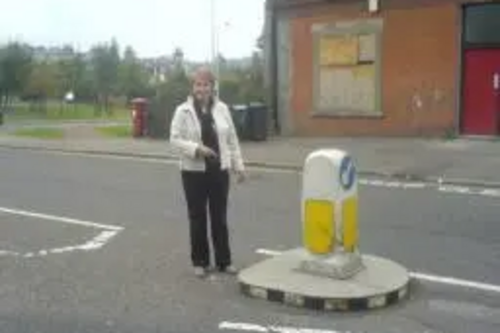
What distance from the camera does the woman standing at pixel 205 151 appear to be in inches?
323

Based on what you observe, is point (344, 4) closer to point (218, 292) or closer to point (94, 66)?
point (218, 292)

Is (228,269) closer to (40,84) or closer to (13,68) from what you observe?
(13,68)

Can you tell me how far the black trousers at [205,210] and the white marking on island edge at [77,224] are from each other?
179 centimetres

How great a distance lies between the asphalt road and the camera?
6984 mm

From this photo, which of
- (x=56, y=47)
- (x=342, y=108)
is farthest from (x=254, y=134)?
(x=56, y=47)

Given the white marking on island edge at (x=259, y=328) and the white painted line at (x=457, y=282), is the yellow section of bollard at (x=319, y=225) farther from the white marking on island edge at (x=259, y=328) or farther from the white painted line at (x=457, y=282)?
the white marking on island edge at (x=259, y=328)

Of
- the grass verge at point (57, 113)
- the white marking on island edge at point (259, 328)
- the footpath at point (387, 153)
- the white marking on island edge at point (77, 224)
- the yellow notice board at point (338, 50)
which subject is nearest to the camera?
the white marking on island edge at point (259, 328)

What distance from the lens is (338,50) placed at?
24078 mm

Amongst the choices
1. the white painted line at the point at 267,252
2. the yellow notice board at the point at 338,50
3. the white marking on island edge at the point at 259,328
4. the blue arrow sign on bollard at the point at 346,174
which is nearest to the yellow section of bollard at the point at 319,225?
the blue arrow sign on bollard at the point at 346,174

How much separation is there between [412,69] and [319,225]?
15.5 metres

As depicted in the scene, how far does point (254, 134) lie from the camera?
2430 centimetres

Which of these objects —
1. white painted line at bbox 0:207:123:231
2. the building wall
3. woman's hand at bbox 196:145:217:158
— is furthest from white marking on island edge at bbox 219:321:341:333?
the building wall

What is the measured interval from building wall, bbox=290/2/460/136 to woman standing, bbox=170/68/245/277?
47.7ft

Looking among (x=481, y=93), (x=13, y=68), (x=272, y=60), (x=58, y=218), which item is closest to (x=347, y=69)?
(x=272, y=60)
